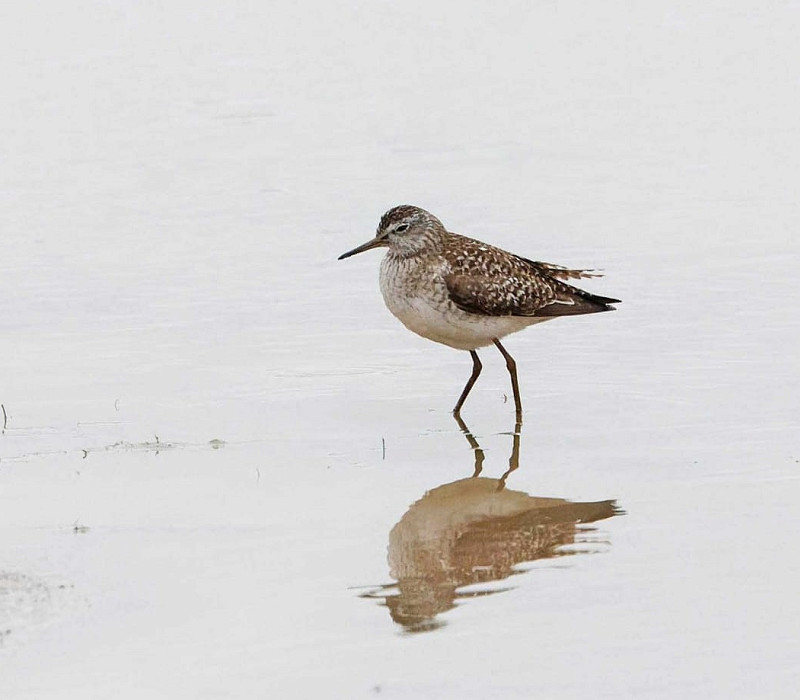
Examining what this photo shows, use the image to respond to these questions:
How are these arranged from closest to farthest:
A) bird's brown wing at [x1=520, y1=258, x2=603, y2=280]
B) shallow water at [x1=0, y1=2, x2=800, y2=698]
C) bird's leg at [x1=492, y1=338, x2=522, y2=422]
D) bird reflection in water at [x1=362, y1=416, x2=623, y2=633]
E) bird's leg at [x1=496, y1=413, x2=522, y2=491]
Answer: shallow water at [x1=0, y1=2, x2=800, y2=698] < bird reflection in water at [x1=362, y1=416, x2=623, y2=633] < bird's leg at [x1=496, y1=413, x2=522, y2=491] < bird's leg at [x1=492, y1=338, x2=522, y2=422] < bird's brown wing at [x1=520, y1=258, x2=603, y2=280]

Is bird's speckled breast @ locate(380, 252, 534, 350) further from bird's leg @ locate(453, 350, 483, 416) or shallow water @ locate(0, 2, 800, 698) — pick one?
shallow water @ locate(0, 2, 800, 698)

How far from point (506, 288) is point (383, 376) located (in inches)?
37.3

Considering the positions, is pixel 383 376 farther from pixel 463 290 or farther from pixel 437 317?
pixel 463 290

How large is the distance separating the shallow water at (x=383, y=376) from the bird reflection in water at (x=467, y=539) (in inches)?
0.9

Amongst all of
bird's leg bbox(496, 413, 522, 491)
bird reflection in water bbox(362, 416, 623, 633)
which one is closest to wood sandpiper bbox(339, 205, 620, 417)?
bird's leg bbox(496, 413, 522, 491)

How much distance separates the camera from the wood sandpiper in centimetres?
991

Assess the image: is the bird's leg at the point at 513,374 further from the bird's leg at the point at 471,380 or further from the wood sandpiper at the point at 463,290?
the bird's leg at the point at 471,380

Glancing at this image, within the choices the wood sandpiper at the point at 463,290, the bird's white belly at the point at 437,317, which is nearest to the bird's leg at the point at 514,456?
the wood sandpiper at the point at 463,290

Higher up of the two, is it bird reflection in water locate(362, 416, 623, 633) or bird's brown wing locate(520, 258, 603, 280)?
bird's brown wing locate(520, 258, 603, 280)

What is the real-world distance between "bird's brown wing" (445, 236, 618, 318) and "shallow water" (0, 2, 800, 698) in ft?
1.47

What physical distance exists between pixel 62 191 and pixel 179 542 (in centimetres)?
747

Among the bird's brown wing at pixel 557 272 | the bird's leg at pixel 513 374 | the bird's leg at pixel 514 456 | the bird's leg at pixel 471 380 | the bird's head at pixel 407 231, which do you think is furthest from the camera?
the bird's brown wing at pixel 557 272

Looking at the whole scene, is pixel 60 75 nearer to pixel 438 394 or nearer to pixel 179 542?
pixel 438 394

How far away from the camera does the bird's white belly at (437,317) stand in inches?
389
